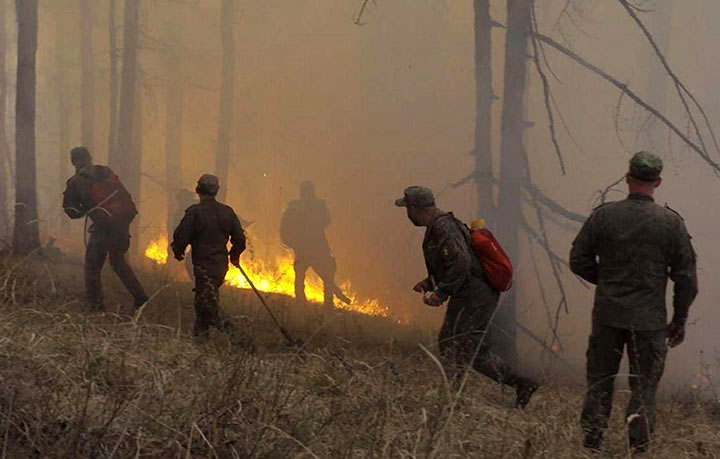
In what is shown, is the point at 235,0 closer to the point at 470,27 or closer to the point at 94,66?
the point at 470,27

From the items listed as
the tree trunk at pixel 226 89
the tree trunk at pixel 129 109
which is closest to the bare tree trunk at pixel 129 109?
the tree trunk at pixel 129 109

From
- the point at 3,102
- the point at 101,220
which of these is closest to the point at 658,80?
the point at 101,220

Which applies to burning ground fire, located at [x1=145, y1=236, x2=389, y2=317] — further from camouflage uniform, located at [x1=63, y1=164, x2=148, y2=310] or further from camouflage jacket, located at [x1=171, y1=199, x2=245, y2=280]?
camouflage jacket, located at [x1=171, y1=199, x2=245, y2=280]

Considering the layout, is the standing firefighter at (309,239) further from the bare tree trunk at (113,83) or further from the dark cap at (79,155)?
the bare tree trunk at (113,83)

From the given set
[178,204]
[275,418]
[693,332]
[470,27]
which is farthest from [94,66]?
[275,418]

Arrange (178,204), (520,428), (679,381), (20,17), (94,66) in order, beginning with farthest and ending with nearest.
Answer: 1. (94,66)
2. (178,204)
3. (20,17)
4. (679,381)
5. (520,428)

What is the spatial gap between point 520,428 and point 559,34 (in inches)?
245

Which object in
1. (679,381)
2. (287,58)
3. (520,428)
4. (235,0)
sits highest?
(235,0)

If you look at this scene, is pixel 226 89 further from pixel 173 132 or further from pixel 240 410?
pixel 240 410

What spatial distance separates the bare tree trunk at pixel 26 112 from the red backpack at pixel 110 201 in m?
2.82

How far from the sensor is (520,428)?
4000mm

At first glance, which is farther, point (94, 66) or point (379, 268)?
point (94, 66)

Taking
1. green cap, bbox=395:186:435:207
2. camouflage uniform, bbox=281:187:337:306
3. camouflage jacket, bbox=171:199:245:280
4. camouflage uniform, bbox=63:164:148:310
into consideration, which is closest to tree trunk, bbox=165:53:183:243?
camouflage uniform, bbox=281:187:337:306

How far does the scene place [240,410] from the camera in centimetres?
318
